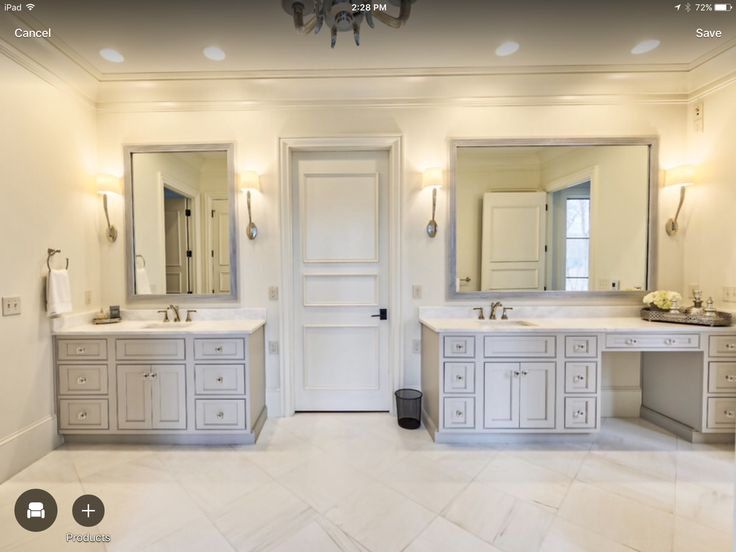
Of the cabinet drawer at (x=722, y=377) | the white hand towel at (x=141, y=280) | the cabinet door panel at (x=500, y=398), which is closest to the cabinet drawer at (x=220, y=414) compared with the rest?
the white hand towel at (x=141, y=280)

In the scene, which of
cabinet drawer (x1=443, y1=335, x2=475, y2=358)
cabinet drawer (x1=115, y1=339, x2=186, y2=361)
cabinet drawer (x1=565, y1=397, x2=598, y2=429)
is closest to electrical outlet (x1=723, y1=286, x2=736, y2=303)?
cabinet drawer (x1=565, y1=397, x2=598, y2=429)

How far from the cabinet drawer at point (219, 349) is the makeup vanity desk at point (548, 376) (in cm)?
138

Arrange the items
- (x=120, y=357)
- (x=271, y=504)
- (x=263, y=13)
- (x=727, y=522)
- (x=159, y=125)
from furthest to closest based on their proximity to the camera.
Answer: (x=159, y=125), (x=120, y=357), (x=263, y=13), (x=271, y=504), (x=727, y=522)

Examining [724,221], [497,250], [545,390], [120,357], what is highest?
[724,221]

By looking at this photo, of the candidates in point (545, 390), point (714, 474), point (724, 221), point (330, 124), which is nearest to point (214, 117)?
point (330, 124)

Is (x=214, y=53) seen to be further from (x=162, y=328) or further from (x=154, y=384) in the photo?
(x=154, y=384)

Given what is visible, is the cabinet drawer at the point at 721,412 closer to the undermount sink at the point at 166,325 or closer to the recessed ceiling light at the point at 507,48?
the recessed ceiling light at the point at 507,48

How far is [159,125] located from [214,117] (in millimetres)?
448

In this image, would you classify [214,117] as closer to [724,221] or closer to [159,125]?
[159,125]

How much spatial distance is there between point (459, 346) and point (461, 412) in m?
0.46

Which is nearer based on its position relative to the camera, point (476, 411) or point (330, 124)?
point (476, 411)

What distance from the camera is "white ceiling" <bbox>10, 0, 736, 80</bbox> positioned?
1.93 m

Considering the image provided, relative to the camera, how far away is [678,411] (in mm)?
2518

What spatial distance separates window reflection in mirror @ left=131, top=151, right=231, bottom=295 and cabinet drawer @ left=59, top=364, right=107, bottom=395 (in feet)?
2.19
